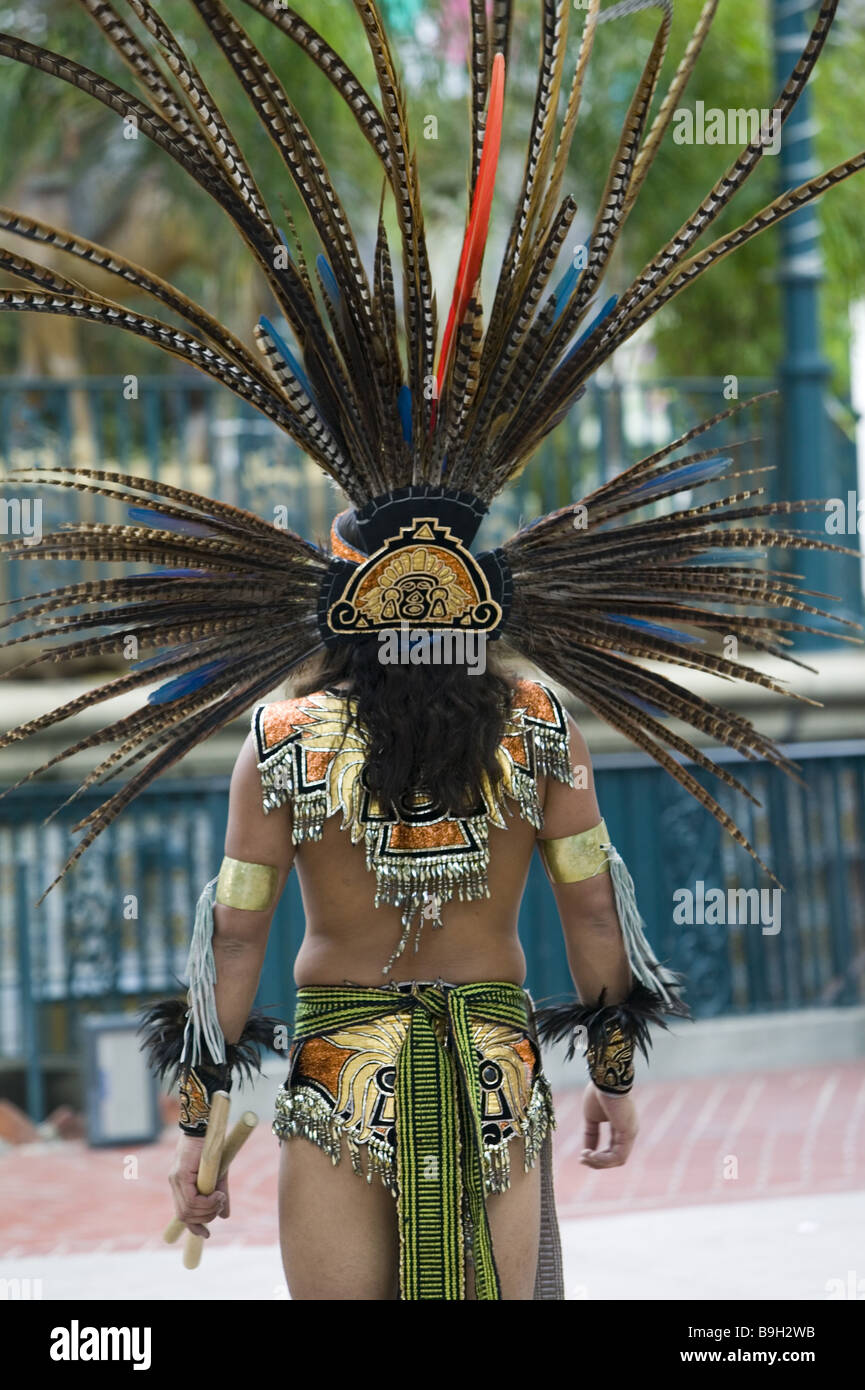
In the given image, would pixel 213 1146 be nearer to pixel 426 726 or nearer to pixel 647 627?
pixel 426 726

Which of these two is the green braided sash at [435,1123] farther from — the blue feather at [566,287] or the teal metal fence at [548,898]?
the teal metal fence at [548,898]

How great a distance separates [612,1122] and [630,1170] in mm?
3537

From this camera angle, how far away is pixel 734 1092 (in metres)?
7.71

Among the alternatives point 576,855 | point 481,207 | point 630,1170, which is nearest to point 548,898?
point 630,1170

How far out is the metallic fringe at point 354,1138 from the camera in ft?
9.87

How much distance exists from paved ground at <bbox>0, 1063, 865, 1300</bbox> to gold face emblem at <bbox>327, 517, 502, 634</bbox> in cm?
267

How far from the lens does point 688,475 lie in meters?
3.44

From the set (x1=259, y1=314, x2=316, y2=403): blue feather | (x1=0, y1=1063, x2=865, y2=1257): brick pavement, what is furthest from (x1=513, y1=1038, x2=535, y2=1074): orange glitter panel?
(x1=0, y1=1063, x2=865, y2=1257): brick pavement

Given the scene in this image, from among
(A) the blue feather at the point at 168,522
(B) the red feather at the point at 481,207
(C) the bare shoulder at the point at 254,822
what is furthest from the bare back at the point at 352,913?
(B) the red feather at the point at 481,207

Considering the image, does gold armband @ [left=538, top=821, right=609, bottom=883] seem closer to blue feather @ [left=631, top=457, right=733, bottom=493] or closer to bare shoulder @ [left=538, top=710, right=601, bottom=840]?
bare shoulder @ [left=538, top=710, right=601, bottom=840]

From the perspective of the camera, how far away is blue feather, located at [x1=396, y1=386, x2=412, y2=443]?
10.4ft

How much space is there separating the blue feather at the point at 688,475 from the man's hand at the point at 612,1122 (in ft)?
3.91

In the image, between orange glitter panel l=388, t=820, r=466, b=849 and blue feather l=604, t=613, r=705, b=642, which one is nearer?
orange glitter panel l=388, t=820, r=466, b=849

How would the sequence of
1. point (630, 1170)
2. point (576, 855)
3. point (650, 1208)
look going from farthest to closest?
point (630, 1170) → point (650, 1208) → point (576, 855)
